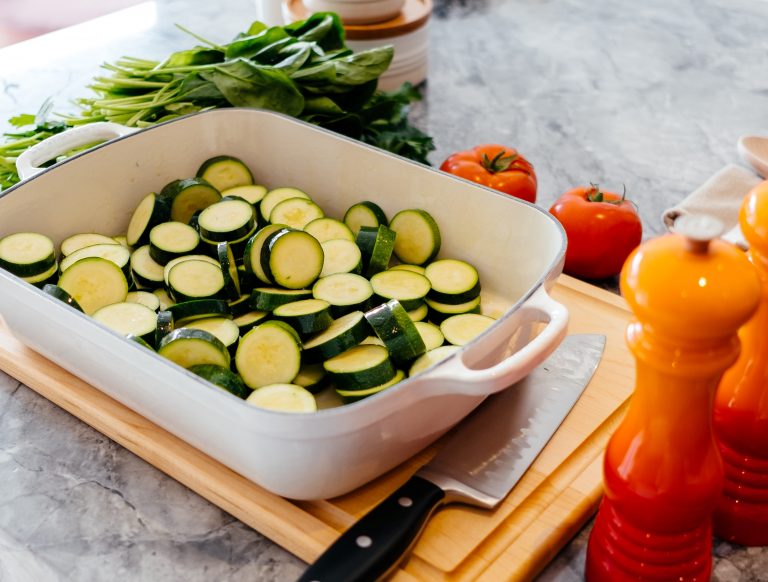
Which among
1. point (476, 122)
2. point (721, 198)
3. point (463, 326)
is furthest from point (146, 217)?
point (721, 198)

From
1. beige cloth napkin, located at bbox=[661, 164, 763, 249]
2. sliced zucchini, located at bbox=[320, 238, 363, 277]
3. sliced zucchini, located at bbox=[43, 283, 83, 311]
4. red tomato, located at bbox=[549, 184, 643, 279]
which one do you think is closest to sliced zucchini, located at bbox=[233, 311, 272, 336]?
sliced zucchini, located at bbox=[320, 238, 363, 277]

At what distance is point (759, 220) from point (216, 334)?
648mm

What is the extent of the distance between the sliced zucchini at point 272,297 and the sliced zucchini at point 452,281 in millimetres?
172

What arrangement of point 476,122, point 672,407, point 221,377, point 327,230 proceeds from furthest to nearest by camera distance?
point 476,122 → point 327,230 → point 221,377 → point 672,407

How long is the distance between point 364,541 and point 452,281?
0.46 meters

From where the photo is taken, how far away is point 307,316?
1114mm

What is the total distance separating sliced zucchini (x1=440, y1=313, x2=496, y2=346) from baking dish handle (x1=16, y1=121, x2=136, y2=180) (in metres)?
0.59

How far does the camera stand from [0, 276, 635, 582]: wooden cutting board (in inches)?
36.4

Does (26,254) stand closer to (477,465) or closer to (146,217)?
(146,217)

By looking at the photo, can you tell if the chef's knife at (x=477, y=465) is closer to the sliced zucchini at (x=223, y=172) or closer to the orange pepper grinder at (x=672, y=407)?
the orange pepper grinder at (x=672, y=407)

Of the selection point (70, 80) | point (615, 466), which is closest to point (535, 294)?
point (615, 466)

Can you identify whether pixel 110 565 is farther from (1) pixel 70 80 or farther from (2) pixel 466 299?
(1) pixel 70 80

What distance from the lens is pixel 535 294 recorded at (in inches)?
38.3

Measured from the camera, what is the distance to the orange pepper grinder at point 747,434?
87 centimetres
